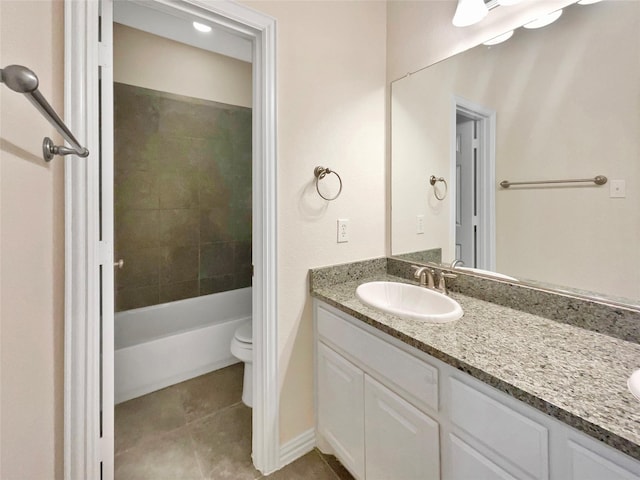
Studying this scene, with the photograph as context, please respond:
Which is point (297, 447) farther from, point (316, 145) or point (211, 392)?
point (316, 145)

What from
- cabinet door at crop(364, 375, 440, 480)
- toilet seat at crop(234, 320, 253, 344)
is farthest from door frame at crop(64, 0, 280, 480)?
cabinet door at crop(364, 375, 440, 480)

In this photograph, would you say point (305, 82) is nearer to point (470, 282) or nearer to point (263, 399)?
point (470, 282)

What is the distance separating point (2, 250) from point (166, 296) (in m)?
2.05

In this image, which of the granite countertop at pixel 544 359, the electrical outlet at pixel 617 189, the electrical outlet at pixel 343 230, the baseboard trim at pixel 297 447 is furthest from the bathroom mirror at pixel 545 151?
the baseboard trim at pixel 297 447

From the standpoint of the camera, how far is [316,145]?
148cm

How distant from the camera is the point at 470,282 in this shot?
1.38 m

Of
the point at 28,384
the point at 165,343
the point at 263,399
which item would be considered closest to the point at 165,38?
the point at 165,343

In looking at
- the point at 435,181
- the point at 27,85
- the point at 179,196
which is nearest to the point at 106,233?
the point at 27,85

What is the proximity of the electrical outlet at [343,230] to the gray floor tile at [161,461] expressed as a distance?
→ 1.33 metres

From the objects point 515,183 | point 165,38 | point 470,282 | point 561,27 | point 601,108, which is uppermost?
point 165,38

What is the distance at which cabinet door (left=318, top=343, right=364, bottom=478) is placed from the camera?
1.22 m

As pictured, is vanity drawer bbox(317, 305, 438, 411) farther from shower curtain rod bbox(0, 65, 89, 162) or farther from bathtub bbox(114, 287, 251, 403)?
bathtub bbox(114, 287, 251, 403)

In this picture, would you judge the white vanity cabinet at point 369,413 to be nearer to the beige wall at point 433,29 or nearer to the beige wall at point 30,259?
the beige wall at point 30,259

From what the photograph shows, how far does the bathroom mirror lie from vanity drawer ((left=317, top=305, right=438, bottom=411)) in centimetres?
64
